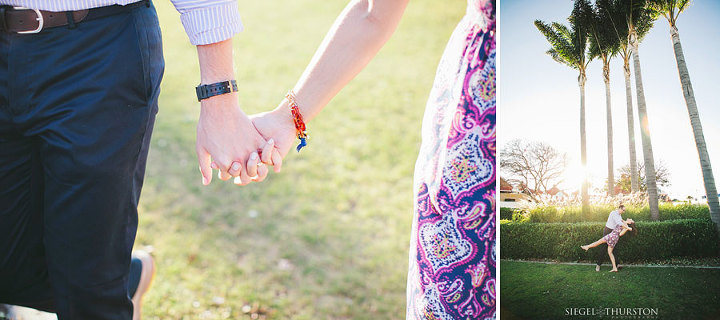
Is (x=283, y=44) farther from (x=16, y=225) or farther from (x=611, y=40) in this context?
(x=611, y=40)

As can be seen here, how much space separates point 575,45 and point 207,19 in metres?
0.96

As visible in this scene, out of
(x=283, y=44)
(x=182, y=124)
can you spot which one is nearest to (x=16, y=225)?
(x=182, y=124)

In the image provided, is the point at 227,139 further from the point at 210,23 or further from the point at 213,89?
the point at 210,23

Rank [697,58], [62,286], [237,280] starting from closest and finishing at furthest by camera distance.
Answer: [697,58], [62,286], [237,280]

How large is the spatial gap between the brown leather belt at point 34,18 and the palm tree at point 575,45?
3.60ft

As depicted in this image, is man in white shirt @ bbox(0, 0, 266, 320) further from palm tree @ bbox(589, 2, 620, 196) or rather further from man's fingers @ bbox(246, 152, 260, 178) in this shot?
palm tree @ bbox(589, 2, 620, 196)

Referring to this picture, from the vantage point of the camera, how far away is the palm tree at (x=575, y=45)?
1048mm

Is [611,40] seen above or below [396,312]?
above

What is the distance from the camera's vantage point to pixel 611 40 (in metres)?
1.04

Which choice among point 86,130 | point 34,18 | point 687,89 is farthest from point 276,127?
point 687,89

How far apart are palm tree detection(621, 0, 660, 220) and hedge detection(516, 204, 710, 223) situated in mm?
19

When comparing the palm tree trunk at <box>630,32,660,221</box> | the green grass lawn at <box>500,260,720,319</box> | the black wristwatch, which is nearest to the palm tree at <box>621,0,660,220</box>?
the palm tree trunk at <box>630,32,660,221</box>

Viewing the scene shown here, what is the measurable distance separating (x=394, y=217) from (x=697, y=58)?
8.97 ft

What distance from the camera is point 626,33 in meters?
1.02
